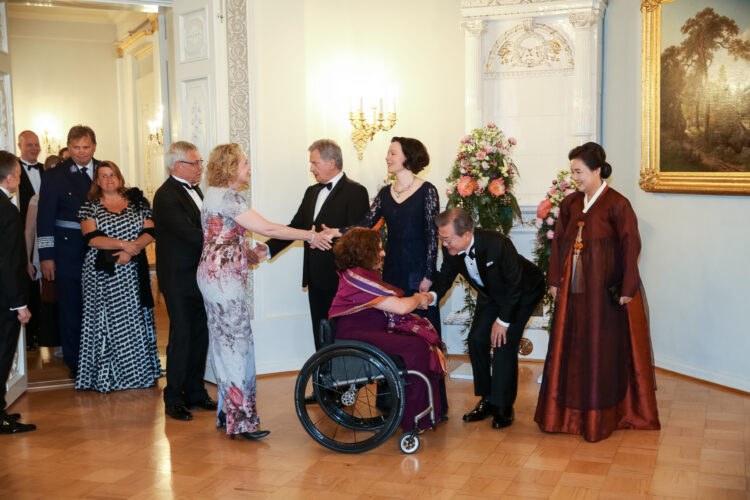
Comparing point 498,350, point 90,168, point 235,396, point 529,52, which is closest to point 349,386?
point 235,396

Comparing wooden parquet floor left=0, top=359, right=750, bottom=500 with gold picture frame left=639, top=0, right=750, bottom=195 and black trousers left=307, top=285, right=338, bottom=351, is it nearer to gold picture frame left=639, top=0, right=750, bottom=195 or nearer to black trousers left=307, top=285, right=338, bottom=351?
black trousers left=307, top=285, right=338, bottom=351

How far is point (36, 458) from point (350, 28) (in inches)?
150

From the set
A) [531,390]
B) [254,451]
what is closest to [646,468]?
[531,390]

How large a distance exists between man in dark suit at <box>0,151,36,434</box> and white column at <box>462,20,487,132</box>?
128 inches

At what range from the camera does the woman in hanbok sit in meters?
4.02

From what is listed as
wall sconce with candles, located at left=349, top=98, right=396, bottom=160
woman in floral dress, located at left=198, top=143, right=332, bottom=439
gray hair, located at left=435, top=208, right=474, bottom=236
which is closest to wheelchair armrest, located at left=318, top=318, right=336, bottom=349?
woman in floral dress, located at left=198, top=143, right=332, bottom=439

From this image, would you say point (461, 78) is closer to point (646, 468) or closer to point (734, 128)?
point (734, 128)

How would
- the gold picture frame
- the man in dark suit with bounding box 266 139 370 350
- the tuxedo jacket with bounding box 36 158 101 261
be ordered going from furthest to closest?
the gold picture frame, the tuxedo jacket with bounding box 36 158 101 261, the man in dark suit with bounding box 266 139 370 350

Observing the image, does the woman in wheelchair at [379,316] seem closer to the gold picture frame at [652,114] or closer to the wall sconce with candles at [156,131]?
the gold picture frame at [652,114]

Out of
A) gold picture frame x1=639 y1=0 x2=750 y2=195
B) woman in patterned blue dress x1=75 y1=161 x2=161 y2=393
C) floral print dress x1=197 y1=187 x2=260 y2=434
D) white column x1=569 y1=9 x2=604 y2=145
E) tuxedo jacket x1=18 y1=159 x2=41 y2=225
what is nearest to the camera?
floral print dress x1=197 y1=187 x2=260 y2=434

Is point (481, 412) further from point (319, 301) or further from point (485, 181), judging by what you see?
point (485, 181)

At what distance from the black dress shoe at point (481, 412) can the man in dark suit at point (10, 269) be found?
7.95ft

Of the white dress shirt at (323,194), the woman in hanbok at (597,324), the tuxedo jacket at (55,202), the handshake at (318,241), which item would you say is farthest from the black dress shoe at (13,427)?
the woman in hanbok at (597,324)

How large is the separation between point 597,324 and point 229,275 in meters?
1.88
